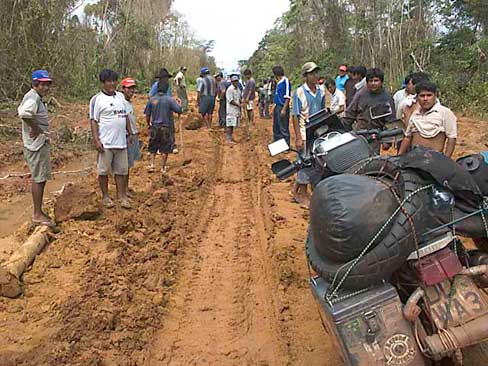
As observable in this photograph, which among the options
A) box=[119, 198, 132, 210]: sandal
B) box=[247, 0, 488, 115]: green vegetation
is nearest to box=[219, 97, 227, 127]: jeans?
box=[247, 0, 488, 115]: green vegetation

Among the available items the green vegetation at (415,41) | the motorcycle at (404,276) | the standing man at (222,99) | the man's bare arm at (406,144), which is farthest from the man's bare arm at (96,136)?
the green vegetation at (415,41)

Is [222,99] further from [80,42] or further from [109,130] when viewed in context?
[109,130]

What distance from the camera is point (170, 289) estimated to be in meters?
4.73

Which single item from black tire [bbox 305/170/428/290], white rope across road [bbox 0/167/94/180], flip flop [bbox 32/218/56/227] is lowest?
white rope across road [bbox 0/167/94/180]

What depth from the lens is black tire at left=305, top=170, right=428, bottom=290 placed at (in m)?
2.51

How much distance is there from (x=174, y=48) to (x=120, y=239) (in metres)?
30.6

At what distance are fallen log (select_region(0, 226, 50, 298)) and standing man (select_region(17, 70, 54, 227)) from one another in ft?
1.44

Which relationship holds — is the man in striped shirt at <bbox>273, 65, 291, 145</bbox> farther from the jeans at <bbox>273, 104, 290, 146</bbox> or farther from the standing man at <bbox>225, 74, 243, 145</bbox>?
the standing man at <bbox>225, 74, 243, 145</bbox>

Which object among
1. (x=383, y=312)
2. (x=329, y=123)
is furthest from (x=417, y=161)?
(x=329, y=123)

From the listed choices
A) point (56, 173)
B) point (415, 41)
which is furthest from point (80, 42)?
point (415, 41)

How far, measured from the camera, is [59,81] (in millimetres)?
16516

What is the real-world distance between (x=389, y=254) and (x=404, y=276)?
1.19ft

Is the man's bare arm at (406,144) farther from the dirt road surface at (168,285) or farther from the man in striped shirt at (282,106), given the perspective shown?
the man in striped shirt at (282,106)

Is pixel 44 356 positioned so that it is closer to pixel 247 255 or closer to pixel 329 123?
pixel 247 255
